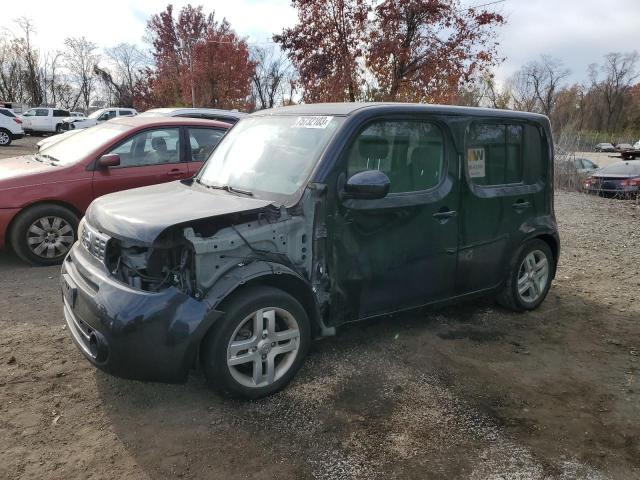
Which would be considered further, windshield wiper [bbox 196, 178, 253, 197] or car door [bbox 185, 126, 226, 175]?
car door [bbox 185, 126, 226, 175]

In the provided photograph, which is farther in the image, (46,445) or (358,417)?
(358,417)

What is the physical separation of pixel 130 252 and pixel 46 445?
3.75ft

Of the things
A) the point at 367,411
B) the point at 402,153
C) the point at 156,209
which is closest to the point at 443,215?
the point at 402,153

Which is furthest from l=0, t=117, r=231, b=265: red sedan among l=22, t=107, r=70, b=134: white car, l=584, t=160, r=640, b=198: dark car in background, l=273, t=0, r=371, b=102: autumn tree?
l=22, t=107, r=70, b=134: white car

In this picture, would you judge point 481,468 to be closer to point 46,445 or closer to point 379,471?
point 379,471

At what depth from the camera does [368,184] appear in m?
3.21

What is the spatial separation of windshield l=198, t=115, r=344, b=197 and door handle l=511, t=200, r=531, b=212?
1.96 meters

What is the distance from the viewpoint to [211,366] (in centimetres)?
293

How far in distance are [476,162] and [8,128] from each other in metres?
24.5

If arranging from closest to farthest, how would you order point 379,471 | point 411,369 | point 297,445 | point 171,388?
point 379,471, point 297,445, point 171,388, point 411,369

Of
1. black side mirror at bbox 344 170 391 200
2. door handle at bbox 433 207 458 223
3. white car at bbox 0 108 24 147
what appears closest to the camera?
black side mirror at bbox 344 170 391 200

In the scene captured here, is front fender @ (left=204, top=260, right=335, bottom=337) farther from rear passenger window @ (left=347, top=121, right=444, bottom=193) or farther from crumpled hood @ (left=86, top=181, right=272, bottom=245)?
rear passenger window @ (left=347, top=121, right=444, bottom=193)

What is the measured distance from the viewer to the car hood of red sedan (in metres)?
5.51

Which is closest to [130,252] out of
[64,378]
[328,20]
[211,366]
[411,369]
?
[211,366]
